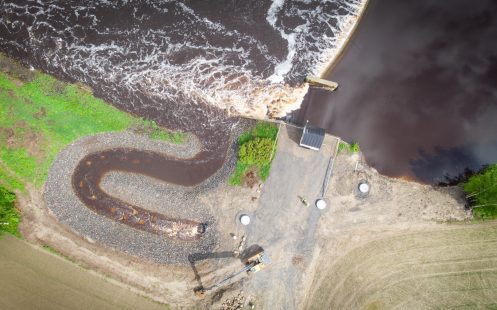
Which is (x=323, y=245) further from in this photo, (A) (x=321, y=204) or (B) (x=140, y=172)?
(B) (x=140, y=172)

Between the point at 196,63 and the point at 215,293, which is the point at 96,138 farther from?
the point at 215,293

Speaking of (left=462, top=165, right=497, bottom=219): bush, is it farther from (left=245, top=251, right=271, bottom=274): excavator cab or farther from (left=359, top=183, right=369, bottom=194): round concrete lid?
(left=245, top=251, right=271, bottom=274): excavator cab

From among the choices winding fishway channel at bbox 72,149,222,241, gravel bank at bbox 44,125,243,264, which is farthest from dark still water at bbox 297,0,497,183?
winding fishway channel at bbox 72,149,222,241

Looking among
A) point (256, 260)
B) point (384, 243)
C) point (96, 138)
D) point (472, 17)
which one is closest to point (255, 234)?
point (256, 260)

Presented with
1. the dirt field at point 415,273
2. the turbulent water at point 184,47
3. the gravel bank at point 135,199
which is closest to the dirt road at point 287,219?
the dirt field at point 415,273

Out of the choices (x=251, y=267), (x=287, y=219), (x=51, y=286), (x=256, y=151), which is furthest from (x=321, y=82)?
(x=51, y=286)
